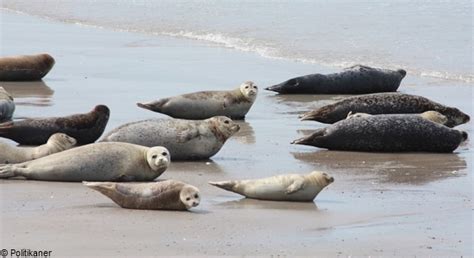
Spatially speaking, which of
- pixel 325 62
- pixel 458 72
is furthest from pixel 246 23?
pixel 458 72

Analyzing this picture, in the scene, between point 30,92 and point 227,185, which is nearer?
point 227,185

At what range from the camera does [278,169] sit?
735cm

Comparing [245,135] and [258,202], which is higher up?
[258,202]

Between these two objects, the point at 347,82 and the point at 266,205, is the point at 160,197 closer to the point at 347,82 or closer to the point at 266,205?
the point at 266,205

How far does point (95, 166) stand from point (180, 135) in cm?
101

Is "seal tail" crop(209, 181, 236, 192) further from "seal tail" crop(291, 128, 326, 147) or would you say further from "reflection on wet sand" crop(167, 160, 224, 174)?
"seal tail" crop(291, 128, 326, 147)

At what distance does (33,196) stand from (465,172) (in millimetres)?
2880

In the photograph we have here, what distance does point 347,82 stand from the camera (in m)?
11.6

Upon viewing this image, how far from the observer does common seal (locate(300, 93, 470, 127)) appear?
30.6 ft

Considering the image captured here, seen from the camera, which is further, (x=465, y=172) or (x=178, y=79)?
(x=178, y=79)

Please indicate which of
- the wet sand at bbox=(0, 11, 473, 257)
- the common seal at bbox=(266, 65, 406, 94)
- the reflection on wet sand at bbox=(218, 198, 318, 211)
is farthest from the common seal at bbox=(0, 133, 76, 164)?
the common seal at bbox=(266, 65, 406, 94)

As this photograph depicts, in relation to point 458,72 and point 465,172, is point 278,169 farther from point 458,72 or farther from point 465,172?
point 458,72

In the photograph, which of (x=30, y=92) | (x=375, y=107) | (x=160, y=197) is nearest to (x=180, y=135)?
(x=160, y=197)

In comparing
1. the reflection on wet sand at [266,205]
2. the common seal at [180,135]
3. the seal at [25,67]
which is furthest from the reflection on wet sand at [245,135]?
the seal at [25,67]
